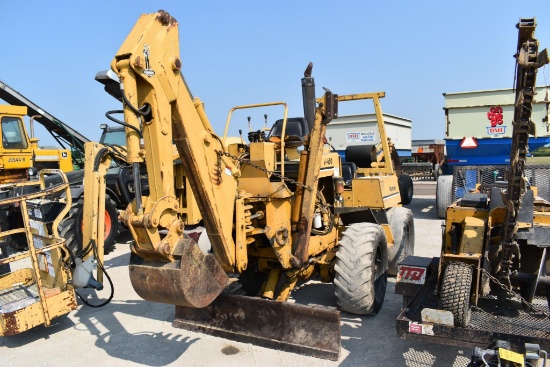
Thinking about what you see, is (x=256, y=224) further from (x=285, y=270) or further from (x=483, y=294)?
(x=483, y=294)

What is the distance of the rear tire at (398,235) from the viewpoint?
6.20 metres

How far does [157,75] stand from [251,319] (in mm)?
2312

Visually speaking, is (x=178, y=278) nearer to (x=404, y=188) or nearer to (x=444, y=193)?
(x=444, y=193)

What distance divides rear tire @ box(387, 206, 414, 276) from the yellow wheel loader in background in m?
0.02

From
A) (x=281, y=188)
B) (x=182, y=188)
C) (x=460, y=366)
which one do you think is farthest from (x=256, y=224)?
(x=460, y=366)

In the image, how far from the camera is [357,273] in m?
4.57

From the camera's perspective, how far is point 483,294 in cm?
405

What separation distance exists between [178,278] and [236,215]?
887mm

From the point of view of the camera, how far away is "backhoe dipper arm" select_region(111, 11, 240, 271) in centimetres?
308

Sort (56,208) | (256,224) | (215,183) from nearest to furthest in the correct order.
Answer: (215,183)
(256,224)
(56,208)

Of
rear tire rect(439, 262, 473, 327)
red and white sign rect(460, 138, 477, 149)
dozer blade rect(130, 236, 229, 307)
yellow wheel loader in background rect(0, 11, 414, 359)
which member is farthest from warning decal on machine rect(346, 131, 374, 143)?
dozer blade rect(130, 236, 229, 307)

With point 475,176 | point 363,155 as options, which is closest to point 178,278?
point 363,155

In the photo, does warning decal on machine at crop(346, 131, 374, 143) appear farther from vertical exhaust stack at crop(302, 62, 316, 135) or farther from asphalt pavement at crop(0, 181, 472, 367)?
vertical exhaust stack at crop(302, 62, 316, 135)

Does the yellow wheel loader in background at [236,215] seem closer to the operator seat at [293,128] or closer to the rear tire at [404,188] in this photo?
the operator seat at [293,128]
